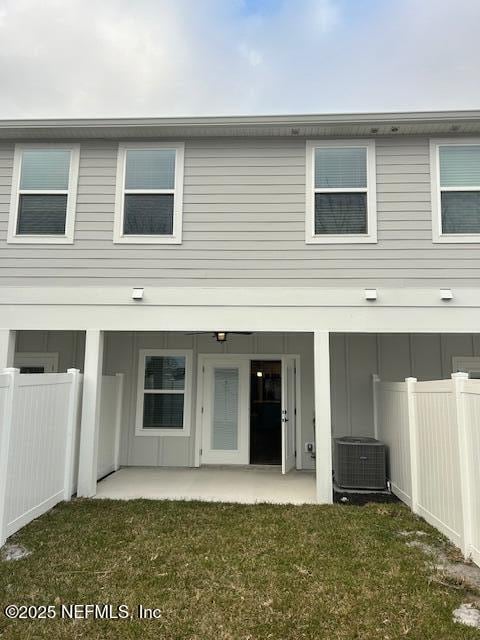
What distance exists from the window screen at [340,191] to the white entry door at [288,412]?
8.87 feet

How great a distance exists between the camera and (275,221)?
6.20 meters

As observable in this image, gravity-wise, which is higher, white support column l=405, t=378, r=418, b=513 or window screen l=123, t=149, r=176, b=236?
Result: window screen l=123, t=149, r=176, b=236

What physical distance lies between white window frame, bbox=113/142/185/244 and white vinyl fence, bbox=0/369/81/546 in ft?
6.91

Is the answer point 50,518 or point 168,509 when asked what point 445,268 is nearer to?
point 168,509

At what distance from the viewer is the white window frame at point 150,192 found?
6.21 metres

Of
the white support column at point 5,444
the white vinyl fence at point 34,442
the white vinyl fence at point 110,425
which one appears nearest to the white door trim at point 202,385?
the white vinyl fence at point 110,425

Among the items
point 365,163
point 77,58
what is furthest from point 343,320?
point 77,58

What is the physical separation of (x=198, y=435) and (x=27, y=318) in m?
3.49

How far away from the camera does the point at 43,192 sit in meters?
Result: 6.37

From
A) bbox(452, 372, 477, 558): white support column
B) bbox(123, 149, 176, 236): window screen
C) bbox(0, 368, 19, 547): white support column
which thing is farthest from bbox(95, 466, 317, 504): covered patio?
bbox(123, 149, 176, 236): window screen

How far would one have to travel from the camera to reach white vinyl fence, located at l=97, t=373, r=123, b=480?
679 cm

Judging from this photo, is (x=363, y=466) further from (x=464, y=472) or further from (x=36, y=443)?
(x=36, y=443)

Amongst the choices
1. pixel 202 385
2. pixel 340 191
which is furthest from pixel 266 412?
pixel 340 191

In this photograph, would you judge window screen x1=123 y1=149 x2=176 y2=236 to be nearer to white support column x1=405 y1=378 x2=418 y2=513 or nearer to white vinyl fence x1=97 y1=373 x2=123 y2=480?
white vinyl fence x1=97 y1=373 x2=123 y2=480
